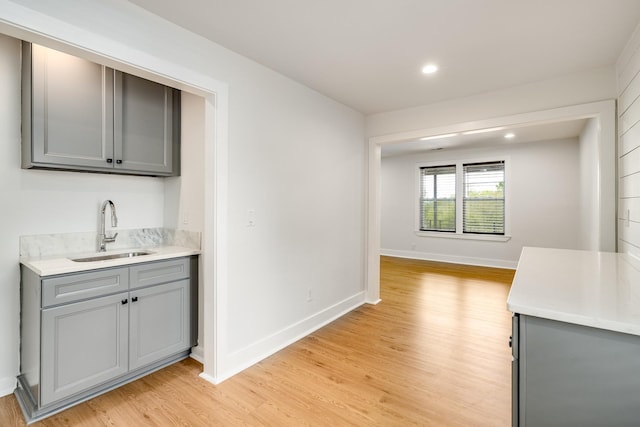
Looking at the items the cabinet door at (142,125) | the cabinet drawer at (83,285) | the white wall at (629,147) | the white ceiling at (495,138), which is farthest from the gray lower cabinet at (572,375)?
the white ceiling at (495,138)

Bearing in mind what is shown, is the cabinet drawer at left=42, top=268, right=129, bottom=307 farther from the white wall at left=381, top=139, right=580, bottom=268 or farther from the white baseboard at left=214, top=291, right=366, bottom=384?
the white wall at left=381, top=139, right=580, bottom=268

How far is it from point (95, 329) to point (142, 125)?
162cm

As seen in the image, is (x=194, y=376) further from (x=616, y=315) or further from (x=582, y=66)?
(x=582, y=66)

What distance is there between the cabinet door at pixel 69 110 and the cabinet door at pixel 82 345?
1.04 metres

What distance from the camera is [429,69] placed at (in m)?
2.71

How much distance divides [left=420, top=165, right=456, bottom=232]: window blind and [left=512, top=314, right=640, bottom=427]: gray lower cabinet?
6473 millimetres

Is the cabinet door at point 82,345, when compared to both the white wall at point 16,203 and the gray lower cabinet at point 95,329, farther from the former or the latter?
the white wall at point 16,203

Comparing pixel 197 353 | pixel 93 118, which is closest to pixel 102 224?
pixel 93 118

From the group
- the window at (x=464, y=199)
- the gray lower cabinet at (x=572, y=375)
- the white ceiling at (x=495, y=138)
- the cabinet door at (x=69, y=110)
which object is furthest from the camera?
the window at (x=464, y=199)

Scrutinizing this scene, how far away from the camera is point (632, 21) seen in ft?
6.61

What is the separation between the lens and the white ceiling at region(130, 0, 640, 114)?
6.16 feet

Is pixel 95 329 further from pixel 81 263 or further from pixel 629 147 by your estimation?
pixel 629 147

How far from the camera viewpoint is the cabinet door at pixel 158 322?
2.27 meters

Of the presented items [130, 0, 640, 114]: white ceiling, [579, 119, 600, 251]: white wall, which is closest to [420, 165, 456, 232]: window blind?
[579, 119, 600, 251]: white wall
